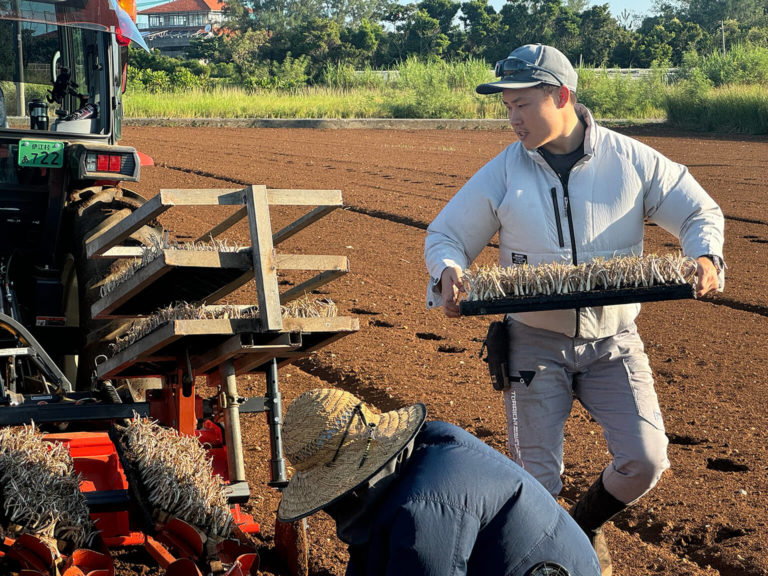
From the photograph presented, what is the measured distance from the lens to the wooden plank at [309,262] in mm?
3768

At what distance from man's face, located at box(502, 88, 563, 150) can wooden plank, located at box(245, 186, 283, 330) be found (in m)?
0.90

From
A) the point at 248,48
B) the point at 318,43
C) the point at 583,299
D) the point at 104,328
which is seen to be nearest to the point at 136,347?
the point at 104,328

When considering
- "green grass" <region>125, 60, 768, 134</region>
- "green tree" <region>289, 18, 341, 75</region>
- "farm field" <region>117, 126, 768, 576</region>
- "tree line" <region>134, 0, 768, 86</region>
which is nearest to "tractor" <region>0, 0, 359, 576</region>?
"farm field" <region>117, 126, 768, 576</region>

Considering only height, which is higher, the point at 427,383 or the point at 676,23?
the point at 676,23

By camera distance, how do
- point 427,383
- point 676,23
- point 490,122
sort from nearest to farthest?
point 427,383 < point 490,122 < point 676,23

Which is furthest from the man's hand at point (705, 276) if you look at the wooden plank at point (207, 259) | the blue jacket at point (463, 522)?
the wooden plank at point (207, 259)

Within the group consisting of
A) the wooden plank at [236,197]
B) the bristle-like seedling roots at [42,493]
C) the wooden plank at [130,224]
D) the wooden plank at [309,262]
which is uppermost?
the wooden plank at [236,197]

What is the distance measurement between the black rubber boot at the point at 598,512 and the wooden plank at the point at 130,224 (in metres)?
1.74

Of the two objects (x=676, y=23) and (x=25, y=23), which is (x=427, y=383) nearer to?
(x=25, y=23)

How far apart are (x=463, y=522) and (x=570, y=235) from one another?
1432mm

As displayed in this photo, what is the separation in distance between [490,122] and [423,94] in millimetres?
3269

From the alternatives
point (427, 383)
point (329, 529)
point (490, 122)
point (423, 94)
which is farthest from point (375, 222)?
point (423, 94)

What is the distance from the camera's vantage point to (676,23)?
45188mm

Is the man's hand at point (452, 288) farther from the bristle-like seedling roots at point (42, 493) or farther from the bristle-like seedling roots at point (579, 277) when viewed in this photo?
the bristle-like seedling roots at point (42, 493)
